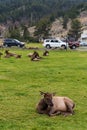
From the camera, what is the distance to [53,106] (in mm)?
13750

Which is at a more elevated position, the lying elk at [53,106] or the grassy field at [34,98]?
the lying elk at [53,106]

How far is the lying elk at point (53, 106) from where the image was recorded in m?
13.6

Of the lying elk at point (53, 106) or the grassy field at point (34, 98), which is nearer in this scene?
the grassy field at point (34, 98)

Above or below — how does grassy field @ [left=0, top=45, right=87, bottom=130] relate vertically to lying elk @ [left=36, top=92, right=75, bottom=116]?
below

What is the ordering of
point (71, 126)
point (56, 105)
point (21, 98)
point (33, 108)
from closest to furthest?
1. point (71, 126)
2. point (56, 105)
3. point (33, 108)
4. point (21, 98)

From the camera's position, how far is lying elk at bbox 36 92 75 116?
44.5 feet

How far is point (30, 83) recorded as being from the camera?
890 inches

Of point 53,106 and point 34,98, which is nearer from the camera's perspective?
point 53,106

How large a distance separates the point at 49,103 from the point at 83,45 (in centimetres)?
7462

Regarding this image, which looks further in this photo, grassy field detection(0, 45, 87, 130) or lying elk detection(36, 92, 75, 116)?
lying elk detection(36, 92, 75, 116)

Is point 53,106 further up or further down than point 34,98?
further up

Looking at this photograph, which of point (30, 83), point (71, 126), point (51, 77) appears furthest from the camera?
point (51, 77)

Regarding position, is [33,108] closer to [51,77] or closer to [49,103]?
[49,103]

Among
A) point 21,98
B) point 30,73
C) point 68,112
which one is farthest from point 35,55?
point 68,112
